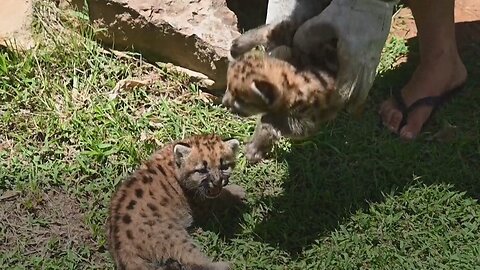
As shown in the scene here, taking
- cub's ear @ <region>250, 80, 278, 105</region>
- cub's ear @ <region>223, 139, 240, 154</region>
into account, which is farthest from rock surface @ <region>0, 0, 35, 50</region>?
cub's ear @ <region>250, 80, 278, 105</region>

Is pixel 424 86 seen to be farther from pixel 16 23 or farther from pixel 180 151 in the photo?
pixel 16 23

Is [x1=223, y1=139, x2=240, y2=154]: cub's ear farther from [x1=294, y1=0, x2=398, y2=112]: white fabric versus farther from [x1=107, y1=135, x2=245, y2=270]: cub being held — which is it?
[x1=294, y1=0, x2=398, y2=112]: white fabric

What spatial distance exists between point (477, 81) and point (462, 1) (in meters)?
0.89

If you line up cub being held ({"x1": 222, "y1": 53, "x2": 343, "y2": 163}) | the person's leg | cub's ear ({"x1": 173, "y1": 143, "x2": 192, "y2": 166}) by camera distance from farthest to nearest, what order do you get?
1. the person's leg
2. cub's ear ({"x1": 173, "y1": 143, "x2": 192, "y2": 166})
3. cub being held ({"x1": 222, "y1": 53, "x2": 343, "y2": 163})

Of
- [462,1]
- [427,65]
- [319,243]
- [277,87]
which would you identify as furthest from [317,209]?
[462,1]

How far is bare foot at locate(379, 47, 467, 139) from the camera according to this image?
5.75 metres

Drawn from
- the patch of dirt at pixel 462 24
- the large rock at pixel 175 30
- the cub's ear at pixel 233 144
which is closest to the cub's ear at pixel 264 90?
the cub's ear at pixel 233 144

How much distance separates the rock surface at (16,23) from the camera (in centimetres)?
608

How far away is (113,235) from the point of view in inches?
189

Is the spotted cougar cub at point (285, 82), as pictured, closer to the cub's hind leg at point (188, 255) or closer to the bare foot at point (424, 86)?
the cub's hind leg at point (188, 255)

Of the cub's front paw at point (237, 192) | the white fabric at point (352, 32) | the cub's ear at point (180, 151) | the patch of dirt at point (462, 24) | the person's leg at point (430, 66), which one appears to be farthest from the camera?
the patch of dirt at point (462, 24)

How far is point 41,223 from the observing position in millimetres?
5184

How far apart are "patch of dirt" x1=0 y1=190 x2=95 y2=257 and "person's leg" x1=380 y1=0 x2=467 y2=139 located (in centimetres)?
204

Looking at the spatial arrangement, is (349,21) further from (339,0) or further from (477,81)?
(477,81)
